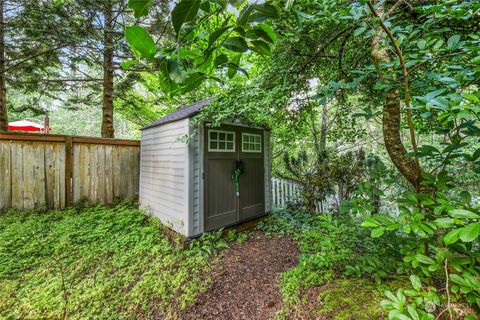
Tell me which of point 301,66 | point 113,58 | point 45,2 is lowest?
point 301,66

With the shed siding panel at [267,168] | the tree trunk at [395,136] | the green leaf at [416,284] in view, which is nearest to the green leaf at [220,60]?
the green leaf at [416,284]

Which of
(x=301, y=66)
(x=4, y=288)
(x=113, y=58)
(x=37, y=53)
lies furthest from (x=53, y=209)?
(x=301, y=66)

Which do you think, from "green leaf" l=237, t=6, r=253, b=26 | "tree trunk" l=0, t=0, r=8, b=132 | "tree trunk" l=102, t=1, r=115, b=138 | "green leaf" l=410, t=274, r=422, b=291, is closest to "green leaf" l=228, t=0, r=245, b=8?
"green leaf" l=237, t=6, r=253, b=26

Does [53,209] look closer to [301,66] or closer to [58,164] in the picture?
[58,164]

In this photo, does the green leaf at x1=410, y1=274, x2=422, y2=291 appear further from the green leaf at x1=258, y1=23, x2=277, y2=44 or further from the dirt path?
the dirt path

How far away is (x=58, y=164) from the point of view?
12.6ft

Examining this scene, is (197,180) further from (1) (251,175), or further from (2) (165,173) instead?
(1) (251,175)

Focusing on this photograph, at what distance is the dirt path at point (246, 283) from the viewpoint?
206cm

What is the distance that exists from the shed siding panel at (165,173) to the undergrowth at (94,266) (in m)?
0.30

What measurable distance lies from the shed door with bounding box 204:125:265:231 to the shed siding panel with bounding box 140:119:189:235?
392mm

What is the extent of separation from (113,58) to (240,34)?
229 inches

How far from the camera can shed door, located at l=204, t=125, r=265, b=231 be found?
3.50m

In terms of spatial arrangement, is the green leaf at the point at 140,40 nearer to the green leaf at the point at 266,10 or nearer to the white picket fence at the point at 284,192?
the green leaf at the point at 266,10

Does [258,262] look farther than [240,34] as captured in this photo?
Yes
